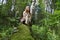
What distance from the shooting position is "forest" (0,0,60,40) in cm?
627

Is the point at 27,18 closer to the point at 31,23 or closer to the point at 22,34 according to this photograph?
the point at 31,23

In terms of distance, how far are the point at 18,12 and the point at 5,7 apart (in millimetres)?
798

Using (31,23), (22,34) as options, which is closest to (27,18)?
(31,23)

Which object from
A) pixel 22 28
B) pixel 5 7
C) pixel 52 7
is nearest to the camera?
pixel 22 28

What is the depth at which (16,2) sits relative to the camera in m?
9.65

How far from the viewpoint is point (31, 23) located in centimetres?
790

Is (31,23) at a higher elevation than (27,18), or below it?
below

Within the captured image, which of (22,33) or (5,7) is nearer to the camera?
(22,33)

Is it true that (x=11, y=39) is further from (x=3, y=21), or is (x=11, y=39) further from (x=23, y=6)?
(x=23, y=6)

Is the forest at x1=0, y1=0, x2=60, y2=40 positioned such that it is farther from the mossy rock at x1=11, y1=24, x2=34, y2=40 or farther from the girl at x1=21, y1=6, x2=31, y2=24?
the girl at x1=21, y1=6, x2=31, y2=24

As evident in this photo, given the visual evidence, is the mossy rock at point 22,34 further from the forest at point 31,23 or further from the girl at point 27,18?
the girl at point 27,18

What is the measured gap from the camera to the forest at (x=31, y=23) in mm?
6270

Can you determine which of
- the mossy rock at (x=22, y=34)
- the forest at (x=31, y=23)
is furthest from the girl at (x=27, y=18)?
the mossy rock at (x=22, y=34)

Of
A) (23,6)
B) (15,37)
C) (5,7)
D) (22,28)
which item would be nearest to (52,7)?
(23,6)
